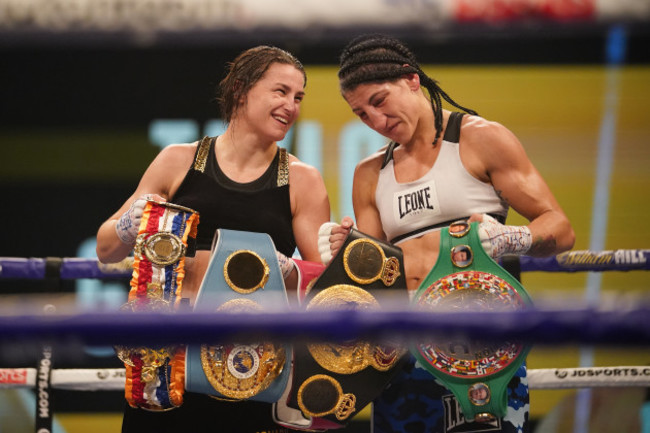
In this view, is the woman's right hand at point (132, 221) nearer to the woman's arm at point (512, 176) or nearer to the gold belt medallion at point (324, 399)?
the gold belt medallion at point (324, 399)

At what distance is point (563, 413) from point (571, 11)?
180 cm

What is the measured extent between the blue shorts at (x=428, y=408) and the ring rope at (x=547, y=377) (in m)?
0.60

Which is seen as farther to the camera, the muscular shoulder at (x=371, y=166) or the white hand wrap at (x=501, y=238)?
the muscular shoulder at (x=371, y=166)

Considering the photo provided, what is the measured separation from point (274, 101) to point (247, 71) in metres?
0.13

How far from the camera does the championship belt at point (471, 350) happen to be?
1326 millimetres

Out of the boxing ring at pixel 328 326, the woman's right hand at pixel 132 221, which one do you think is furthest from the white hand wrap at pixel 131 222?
the boxing ring at pixel 328 326

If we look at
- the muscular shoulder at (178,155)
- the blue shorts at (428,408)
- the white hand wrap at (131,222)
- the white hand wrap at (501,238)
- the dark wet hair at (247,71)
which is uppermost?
the dark wet hair at (247,71)

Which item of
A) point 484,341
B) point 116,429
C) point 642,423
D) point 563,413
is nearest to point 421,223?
Result: point 484,341

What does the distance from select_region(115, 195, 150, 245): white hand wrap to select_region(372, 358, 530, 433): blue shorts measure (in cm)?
69

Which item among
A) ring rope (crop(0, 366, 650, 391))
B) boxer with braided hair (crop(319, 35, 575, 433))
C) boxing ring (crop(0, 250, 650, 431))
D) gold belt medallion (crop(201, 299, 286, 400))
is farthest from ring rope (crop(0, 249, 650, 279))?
boxing ring (crop(0, 250, 650, 431))

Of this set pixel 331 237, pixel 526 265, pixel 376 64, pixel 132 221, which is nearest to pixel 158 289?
pixel 132 221

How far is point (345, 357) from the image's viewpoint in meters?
1.34

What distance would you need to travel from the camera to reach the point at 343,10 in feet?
8.77

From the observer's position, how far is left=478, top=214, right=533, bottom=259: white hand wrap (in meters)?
1.40
